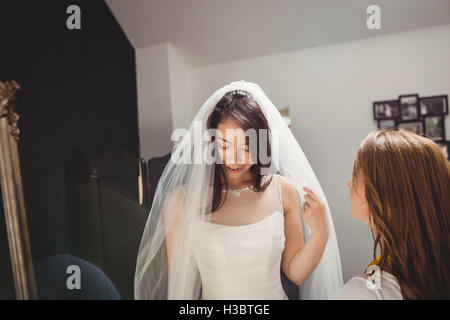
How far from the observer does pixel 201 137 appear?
0.92m

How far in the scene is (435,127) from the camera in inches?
32.7

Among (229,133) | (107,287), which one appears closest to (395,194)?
(229,133)

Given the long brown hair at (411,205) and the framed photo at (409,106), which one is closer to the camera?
the long brown hair at (411,205)

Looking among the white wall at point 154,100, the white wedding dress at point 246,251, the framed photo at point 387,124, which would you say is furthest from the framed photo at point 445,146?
the white wall at point 154,100

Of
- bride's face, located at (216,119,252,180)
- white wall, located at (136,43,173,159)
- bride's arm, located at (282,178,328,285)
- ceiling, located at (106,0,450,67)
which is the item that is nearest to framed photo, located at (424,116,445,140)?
ceiling, located at (106,0,450,67)

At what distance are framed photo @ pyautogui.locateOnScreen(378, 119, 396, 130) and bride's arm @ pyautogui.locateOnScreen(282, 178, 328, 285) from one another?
11.7 inches

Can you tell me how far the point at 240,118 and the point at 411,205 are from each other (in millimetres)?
521

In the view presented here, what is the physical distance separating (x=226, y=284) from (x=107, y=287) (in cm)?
46

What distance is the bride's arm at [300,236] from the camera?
2.83ft

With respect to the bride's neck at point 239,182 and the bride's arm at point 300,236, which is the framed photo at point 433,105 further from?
the bride's neck at point 239,182

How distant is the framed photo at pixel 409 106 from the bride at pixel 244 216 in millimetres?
322

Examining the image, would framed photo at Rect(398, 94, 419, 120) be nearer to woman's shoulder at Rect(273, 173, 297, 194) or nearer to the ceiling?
the ceiling

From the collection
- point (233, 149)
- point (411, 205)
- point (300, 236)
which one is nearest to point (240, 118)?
point (233, 149)
